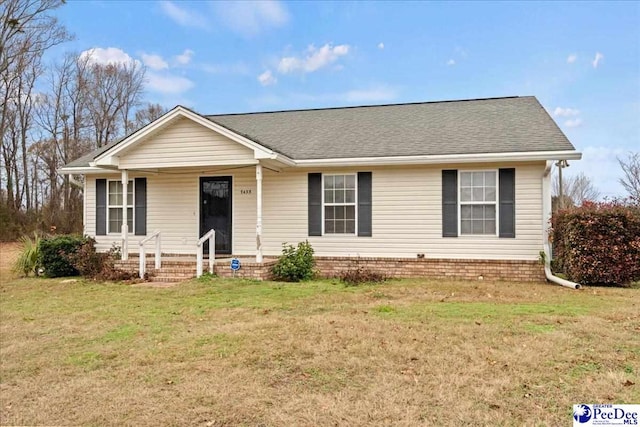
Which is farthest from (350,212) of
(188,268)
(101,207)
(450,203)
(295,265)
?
(101,207)

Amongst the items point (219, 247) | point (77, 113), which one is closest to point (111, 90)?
point (77, 113)

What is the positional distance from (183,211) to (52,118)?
78.5 feet

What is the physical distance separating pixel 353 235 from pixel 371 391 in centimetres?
790

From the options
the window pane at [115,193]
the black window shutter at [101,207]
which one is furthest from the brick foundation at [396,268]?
the window pane at [115,193]

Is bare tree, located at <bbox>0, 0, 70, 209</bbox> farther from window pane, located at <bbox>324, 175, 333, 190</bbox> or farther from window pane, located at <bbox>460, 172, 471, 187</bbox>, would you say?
window pane, located at <bbox>460, 172, 471, 187</bbox>

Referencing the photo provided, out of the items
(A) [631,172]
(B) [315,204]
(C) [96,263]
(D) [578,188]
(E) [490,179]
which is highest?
(A) [631,172]

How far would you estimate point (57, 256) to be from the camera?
12242 mm

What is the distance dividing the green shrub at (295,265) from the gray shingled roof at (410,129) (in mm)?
2406

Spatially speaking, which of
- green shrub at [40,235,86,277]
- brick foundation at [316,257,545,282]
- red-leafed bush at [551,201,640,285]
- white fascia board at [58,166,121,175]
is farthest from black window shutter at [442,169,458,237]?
green shrub at [40,235,86,277]

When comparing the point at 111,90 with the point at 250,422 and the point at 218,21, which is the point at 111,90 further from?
the point at 250,422

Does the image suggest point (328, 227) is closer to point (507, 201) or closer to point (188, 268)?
point (188, 268)

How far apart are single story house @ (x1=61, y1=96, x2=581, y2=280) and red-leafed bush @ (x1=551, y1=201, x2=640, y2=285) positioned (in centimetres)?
93

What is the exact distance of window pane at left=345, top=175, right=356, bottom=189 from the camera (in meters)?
11.7

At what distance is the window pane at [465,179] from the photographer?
36.0ft
